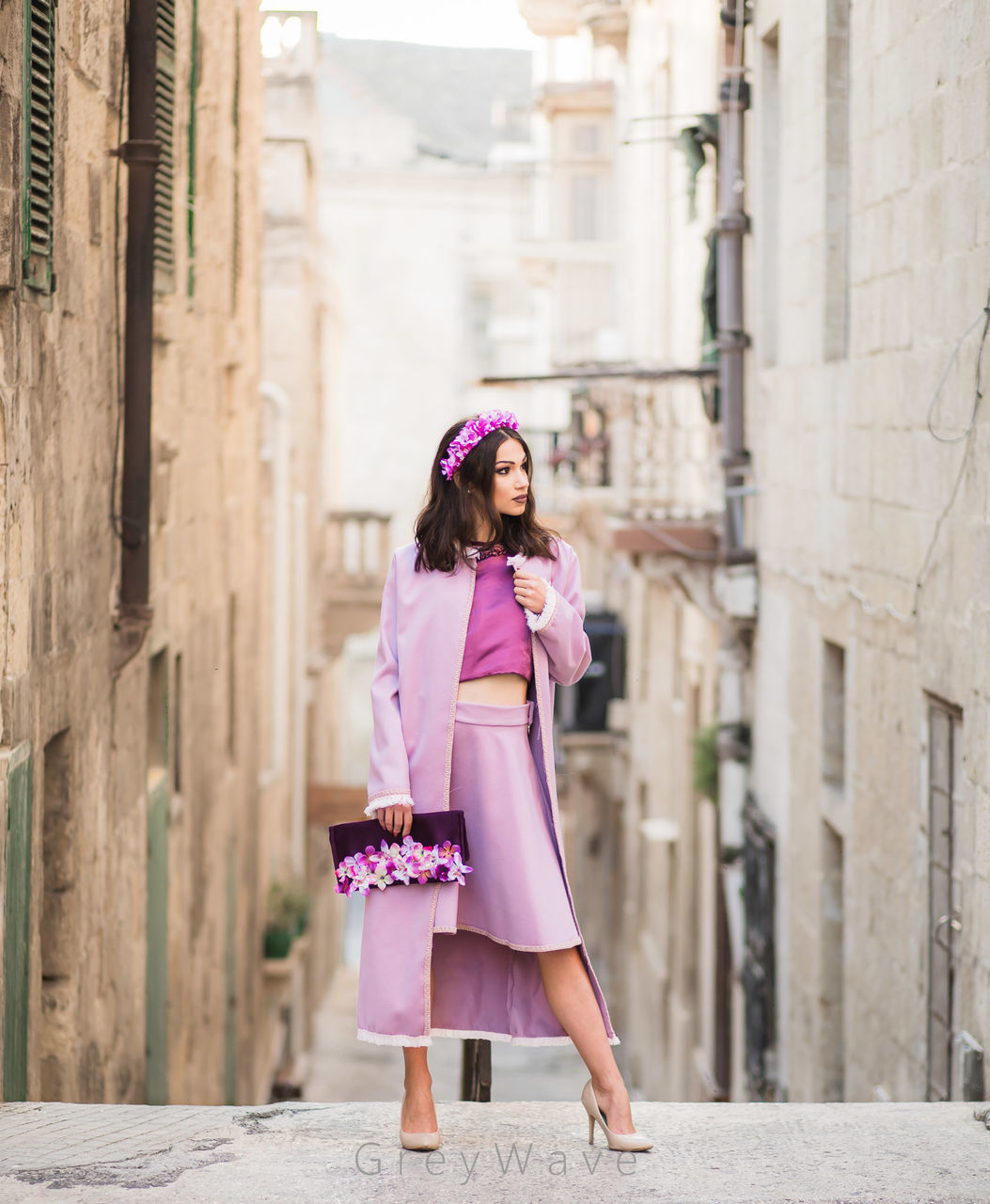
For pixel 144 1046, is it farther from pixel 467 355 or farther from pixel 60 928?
pixel 467 355

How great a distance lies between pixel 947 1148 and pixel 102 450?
425 cm

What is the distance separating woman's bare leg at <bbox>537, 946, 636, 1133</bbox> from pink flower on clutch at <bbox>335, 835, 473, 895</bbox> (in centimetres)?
36

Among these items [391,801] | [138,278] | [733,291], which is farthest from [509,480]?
[733,291]

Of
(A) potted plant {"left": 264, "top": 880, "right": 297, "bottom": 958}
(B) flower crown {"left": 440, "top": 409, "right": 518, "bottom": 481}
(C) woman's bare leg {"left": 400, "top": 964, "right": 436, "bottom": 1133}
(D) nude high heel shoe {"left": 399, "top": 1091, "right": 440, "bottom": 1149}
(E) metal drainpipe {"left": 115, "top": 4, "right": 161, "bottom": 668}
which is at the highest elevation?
(E) metal drainpipe {"left": 115, "top": 4, "right": 161, "bottom": 668}

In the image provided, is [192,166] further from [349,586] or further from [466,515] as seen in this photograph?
[349,586]

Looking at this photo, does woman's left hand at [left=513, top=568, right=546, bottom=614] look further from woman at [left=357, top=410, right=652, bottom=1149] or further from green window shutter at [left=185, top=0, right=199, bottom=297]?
green window shutter at [left=185, top=0, right=199, bottom=297]

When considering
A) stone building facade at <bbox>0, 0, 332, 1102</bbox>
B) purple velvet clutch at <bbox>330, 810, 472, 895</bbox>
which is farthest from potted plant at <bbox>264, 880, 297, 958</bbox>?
purple velvet clutch at <bbox>330, 810, 472, 895</bbox>

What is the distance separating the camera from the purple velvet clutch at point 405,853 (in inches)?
178

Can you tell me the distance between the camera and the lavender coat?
457 cm

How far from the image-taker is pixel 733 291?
11.4 meters

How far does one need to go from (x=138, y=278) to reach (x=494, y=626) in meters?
3.34

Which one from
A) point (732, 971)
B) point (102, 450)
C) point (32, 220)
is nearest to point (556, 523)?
point (732, 971)

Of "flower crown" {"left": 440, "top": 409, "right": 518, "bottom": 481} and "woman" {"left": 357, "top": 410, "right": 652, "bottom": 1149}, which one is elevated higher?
"flower crown" {"left": 440, "top": 409, "right": 518, "bottom": 481}

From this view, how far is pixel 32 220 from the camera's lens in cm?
566
